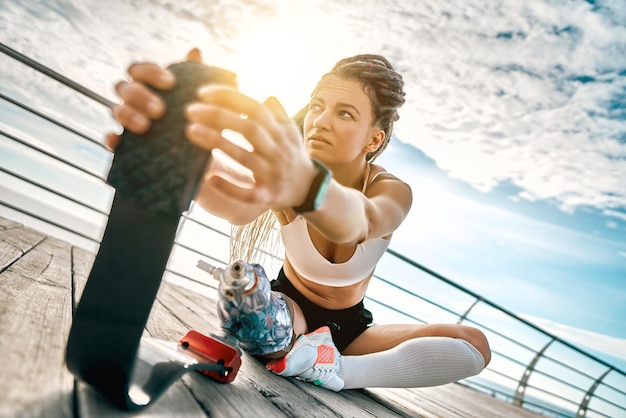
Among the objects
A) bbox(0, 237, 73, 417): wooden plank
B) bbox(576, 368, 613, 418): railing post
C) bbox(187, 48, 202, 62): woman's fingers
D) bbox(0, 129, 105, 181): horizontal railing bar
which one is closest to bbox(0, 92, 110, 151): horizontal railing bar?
bbox(0, 129, 105, 181): horizontal railing bar

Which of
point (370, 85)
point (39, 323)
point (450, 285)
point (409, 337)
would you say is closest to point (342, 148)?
point (370, 85)

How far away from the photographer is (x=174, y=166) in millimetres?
421

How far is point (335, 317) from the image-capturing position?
1.35 meters

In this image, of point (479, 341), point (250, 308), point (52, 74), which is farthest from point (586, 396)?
point (52, 74)

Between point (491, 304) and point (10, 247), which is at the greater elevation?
point (491, 304)

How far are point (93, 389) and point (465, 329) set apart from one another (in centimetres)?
117

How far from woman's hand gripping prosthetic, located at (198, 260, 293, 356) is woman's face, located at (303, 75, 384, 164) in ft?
1.83

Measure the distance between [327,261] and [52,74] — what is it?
1.75 m

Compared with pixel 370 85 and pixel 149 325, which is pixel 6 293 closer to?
pixel 149 325

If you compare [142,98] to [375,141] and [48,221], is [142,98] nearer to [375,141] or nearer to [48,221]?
[375,141]

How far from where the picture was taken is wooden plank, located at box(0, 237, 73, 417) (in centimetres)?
43

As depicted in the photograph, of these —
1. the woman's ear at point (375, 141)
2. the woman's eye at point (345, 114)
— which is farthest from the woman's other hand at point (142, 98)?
the woman's ear at point (375, 141)

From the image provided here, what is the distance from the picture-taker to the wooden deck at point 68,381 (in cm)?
46

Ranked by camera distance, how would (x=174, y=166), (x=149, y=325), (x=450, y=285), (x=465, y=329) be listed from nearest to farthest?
(x=174, y=166) → (x=149, y=325) → (x=465, y=329) → (x=450, y=285)
